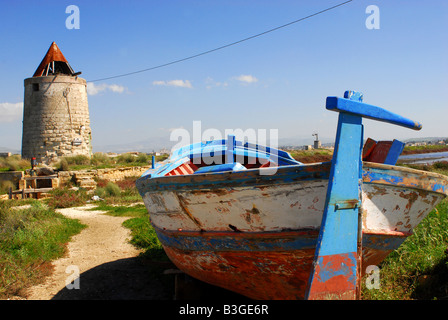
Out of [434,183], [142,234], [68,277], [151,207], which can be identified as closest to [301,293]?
[434,183]

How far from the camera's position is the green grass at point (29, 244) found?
4.46 meters

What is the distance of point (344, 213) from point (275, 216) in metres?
0.55

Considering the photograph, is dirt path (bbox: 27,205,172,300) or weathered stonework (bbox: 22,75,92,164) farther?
weathered stonework (bbox: 22,75,92,164)

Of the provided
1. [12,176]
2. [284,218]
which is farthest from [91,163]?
[284,218]

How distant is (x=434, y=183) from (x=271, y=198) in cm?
152

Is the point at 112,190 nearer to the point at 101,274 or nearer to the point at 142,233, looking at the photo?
the point at 142,233

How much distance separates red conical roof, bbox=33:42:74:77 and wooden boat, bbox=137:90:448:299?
20869 millimetres

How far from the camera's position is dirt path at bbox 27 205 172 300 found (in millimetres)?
4266

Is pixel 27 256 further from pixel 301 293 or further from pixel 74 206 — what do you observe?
pixel 74 206

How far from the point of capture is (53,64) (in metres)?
21.0

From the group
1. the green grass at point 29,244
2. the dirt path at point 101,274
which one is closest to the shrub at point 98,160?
the green grass at point 29,244

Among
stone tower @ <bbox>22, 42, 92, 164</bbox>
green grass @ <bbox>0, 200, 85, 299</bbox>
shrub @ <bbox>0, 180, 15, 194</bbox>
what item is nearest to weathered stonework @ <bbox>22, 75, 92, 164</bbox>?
stone tower @ <bbox>22, 42, 92, 164</bbox>

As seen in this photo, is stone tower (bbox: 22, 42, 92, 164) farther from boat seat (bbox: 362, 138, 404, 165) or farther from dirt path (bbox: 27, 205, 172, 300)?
boat seat (bbox: 362, 138, 404, 165)

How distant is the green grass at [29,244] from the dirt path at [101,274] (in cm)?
19
